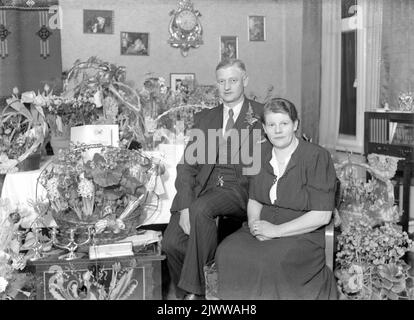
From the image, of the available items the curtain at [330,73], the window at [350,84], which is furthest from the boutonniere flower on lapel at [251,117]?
the curtain at [330,73]

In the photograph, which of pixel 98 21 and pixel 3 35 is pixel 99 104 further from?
pixel 98 21

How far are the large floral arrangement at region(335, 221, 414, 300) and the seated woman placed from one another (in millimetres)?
290

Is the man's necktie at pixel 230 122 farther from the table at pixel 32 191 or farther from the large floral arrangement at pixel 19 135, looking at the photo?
Result: the large floral arrangement at pixel 19 135

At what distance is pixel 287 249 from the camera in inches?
86.3

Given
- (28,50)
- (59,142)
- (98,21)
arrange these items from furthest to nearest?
(98,21) → (28,50) → (59,142)

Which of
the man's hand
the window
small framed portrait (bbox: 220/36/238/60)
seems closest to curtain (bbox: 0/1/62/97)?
small framed portrait (bbox: 220/36/238/60)

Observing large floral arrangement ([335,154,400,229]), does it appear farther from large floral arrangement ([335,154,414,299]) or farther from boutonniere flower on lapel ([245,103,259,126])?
boutonniere flower on lapel ([245,103,259,126])

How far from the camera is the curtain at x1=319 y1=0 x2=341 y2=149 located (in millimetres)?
5359

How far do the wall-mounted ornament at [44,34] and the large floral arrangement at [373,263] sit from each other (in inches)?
163

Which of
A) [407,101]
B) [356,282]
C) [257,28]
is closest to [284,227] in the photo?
[356,282]

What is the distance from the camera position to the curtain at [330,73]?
5.36 meters

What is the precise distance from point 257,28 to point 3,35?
2.91 metres
